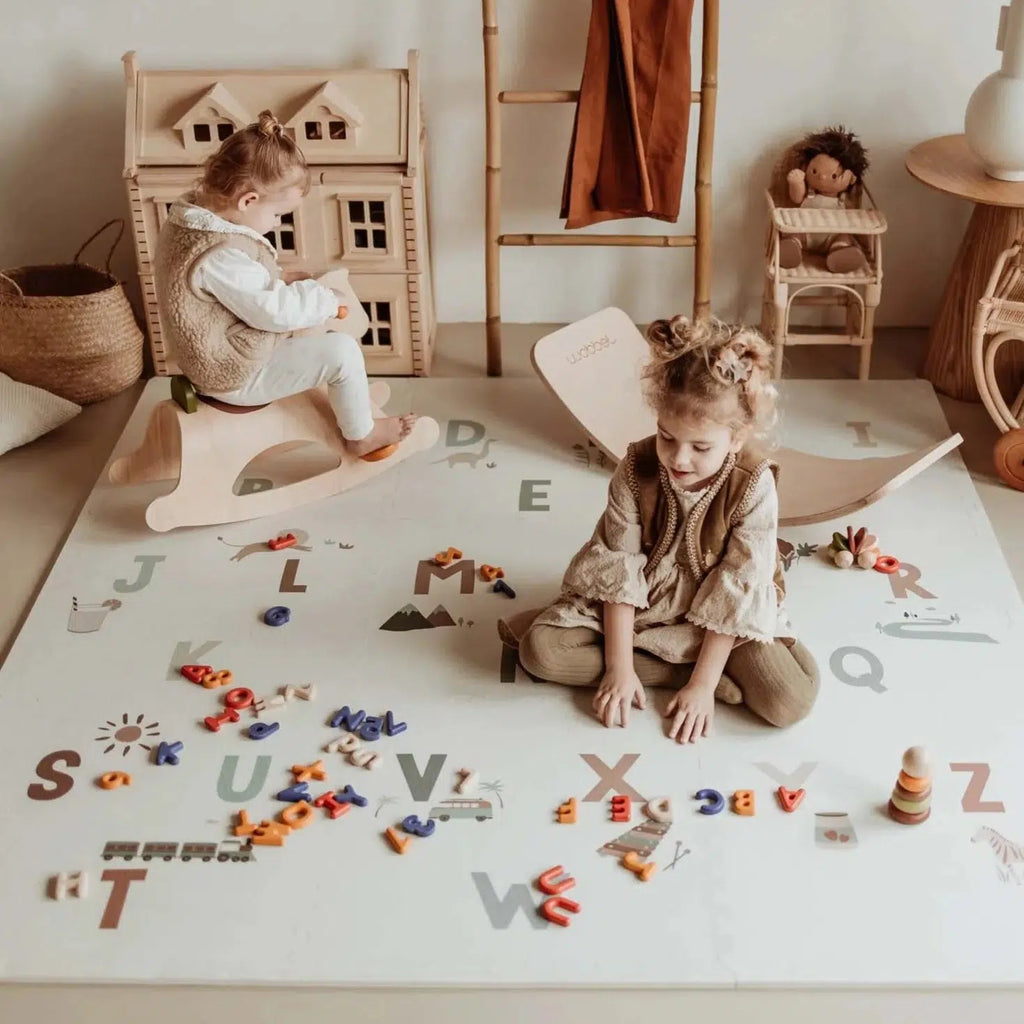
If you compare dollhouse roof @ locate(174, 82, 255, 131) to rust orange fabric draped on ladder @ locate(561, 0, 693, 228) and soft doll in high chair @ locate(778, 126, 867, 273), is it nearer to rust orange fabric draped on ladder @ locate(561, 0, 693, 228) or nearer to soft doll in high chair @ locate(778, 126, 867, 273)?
rust orange fabric draped on ladder @ locate(561, 0, 693, 228)

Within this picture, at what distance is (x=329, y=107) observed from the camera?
2.62 metres

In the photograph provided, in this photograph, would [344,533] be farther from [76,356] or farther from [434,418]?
[76,356]

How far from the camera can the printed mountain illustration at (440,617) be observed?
218 centimetres

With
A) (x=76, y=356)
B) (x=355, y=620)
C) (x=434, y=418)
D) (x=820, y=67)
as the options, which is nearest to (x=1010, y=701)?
(x=355, y=620)

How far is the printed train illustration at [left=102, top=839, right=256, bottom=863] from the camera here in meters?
1.76

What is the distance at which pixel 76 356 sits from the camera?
274 centimetres

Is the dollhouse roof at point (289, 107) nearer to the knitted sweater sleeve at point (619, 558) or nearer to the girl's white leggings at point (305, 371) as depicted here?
the girl's white leggings at point (305, 371)

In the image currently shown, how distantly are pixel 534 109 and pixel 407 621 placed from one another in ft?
4.16

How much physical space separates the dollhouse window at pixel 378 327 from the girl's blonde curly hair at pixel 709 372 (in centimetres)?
116

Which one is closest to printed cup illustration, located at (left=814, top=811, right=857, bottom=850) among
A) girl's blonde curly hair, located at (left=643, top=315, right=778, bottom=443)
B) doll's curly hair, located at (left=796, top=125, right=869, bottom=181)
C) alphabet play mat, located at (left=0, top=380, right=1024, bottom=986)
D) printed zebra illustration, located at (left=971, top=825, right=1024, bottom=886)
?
alphabet play mat, located at (left=0, top=380, right=1024, bottom=986)

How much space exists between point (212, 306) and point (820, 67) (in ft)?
4.66

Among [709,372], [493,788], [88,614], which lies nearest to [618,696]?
[493,788]

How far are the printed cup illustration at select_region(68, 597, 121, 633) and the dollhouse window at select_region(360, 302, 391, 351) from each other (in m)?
0.90

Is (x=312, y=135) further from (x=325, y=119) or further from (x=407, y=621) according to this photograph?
(x=407, y=621)
